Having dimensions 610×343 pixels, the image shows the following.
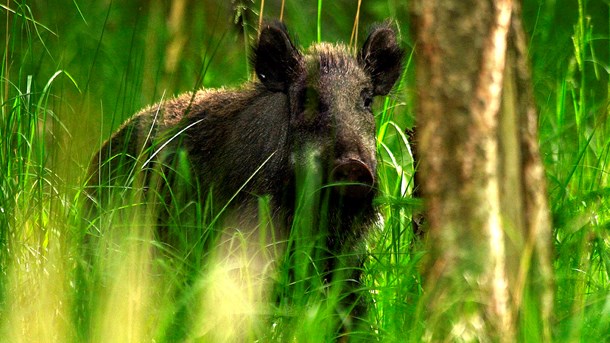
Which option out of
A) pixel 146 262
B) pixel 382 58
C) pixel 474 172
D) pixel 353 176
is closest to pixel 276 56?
→ pixel 382 58

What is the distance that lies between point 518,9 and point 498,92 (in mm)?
272

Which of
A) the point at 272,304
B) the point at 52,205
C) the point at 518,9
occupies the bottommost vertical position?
the point at 272,304

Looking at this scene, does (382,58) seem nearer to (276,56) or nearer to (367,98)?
(367,98)

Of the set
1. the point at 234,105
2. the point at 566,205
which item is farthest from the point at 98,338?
the point at 234,105

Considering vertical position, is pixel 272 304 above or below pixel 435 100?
below

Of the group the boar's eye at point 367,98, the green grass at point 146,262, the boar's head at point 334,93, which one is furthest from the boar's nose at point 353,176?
the boar's eye at point 367,98

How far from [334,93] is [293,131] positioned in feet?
0.81

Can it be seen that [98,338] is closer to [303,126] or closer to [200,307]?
[200,307]

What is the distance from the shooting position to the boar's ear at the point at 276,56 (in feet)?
15.0

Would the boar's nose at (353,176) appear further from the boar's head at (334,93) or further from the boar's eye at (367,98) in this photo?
the boar's eye at (367,98)

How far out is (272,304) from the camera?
2949mm

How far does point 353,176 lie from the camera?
156 inches

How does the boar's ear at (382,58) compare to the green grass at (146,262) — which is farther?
the boar's ear at (382,58)

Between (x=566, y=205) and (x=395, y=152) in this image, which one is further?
(x=395, y=152)
